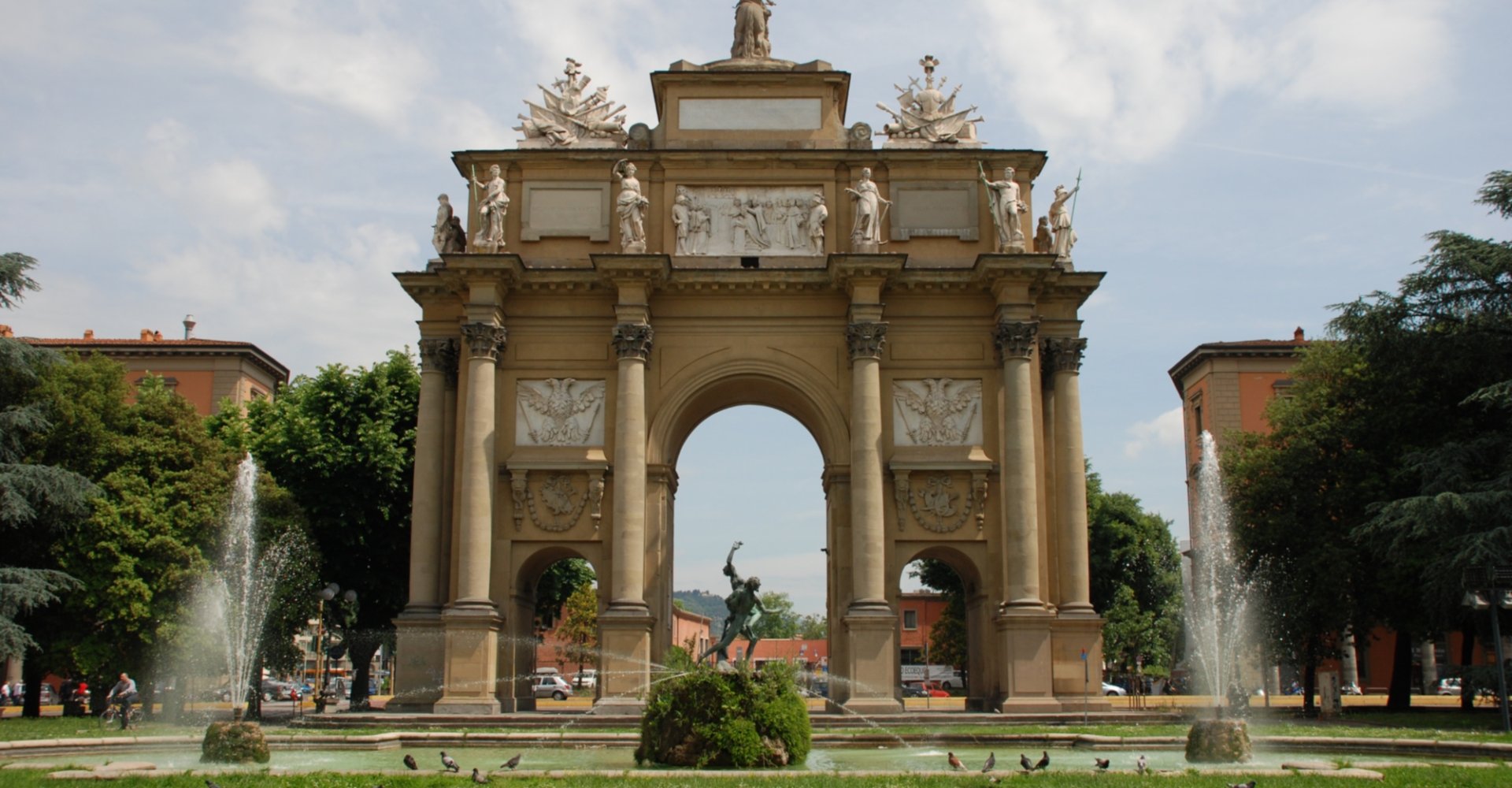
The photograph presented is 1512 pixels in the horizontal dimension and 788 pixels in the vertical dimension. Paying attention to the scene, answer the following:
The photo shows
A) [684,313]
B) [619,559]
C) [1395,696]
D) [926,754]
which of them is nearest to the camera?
[926,754]

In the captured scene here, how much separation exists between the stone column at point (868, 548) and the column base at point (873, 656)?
0.02 metres

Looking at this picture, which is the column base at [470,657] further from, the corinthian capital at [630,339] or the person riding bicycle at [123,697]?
the corinthian capital at [630,339]

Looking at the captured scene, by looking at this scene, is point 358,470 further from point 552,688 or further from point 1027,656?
point 552,688

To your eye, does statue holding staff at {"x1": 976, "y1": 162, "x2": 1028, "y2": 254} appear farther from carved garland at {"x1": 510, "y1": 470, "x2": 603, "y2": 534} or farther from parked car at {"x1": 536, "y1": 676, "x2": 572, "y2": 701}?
parked car at {"x1": 536, "y1": 676, "x2": 572, "y2": 701}

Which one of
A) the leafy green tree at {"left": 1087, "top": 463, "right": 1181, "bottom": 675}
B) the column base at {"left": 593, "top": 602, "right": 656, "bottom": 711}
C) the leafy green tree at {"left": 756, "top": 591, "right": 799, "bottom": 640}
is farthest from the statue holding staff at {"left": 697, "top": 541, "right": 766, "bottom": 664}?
the leafy green tree at {"left": 756, "top": 591, "right": 799, "bottom": 640}

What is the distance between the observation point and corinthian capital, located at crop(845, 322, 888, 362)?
31875mm

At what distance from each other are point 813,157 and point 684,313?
494cm

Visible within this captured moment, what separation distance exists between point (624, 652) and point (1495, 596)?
689 inches

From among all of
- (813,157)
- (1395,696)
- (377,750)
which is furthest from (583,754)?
(1395,696)

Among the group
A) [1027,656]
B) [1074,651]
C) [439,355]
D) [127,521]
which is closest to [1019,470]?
[1027,656]

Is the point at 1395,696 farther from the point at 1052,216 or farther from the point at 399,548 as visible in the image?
the point at 399,548

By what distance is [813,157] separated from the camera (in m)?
33.3

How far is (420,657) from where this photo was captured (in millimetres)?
31375

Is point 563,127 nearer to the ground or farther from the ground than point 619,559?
farther from the ground
